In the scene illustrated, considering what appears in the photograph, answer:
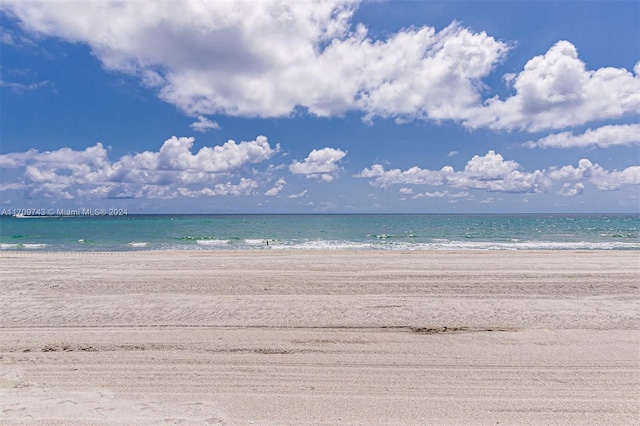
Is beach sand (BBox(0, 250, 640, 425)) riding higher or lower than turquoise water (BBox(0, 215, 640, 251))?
lower

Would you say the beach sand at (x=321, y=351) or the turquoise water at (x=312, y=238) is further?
the turquoise water at (x=312, y=238)

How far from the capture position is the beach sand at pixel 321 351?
5.01m

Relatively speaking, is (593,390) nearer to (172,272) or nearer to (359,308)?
(359,308)

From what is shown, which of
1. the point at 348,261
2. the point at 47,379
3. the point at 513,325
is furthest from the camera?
the point at 348,261

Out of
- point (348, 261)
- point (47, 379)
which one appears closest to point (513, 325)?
point (47, 379)

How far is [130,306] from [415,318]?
24.5 feet

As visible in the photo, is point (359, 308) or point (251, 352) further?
point (359, 308)

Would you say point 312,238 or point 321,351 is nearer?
point 321,351

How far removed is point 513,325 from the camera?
8.47 metres

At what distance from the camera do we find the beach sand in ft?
16.4

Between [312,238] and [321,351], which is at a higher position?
[312,238]

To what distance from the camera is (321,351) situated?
698 cm

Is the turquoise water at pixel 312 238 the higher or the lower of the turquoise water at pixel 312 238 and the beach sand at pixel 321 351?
the higher

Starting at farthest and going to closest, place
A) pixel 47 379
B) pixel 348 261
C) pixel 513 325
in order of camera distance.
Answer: pixel 348 261 → pixel 513 325 → pixel 47 379
